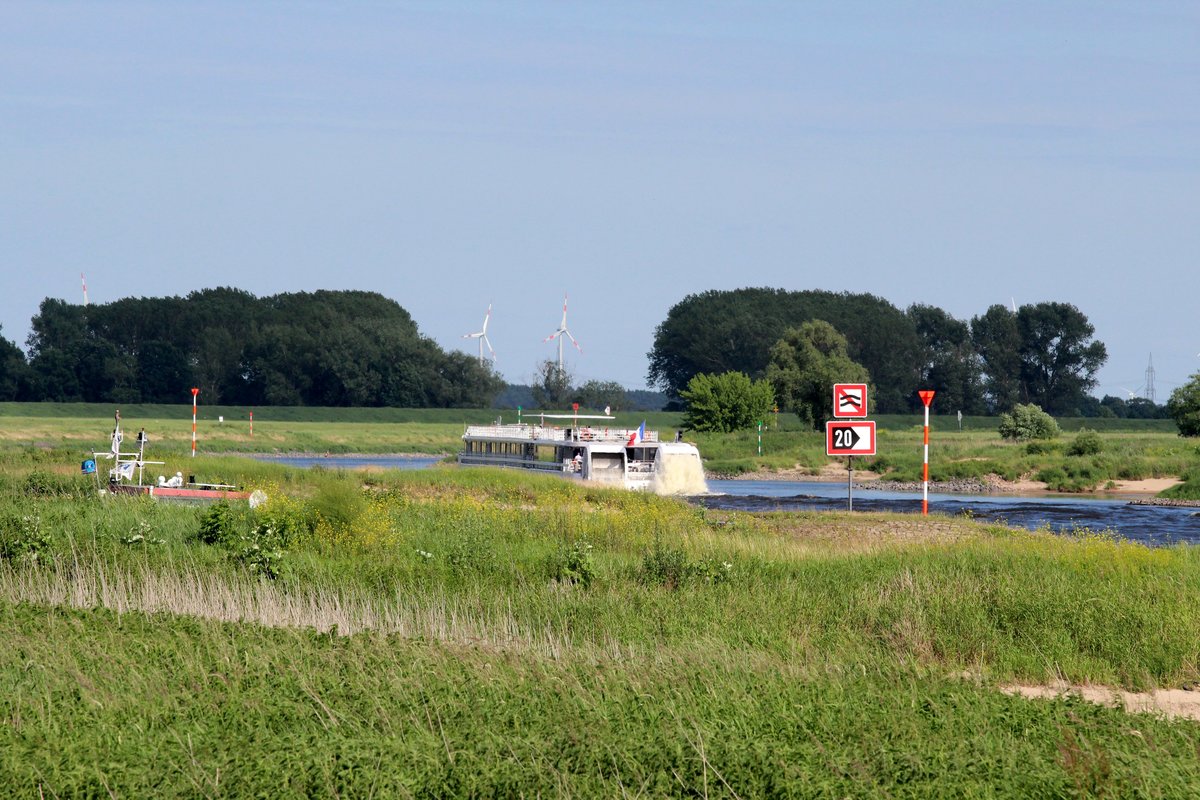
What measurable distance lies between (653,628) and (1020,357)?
13968cm

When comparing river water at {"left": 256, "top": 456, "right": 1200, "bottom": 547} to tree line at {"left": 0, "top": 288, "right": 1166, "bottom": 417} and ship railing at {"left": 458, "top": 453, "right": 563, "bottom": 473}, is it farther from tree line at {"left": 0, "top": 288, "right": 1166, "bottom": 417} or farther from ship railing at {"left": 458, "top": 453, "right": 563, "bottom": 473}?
tree line at {"left": 0, "top": 288, "right": 1166, "bottom": 417}

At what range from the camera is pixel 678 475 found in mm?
54031

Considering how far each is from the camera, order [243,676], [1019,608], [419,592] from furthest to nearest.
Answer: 1. [419,592]
2. [1019,608]
3. [243,676]

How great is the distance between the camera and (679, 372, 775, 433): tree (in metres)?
93.3

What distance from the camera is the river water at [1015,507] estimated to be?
1471 inches

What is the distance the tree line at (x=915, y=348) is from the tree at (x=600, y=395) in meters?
6.47

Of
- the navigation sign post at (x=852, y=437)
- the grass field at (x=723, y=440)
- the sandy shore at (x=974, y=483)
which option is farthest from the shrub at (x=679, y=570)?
the sandy shore at (x=974, y=483)

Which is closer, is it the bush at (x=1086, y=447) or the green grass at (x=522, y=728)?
the green grass at (x=522, y=728)

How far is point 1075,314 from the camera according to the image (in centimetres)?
14325

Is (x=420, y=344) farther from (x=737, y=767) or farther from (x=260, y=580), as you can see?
(x=737, y=767)

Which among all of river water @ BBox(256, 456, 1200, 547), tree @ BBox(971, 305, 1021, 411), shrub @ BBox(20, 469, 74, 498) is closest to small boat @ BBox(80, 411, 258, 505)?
shrub @ BBox(20, 469, 74, 498)

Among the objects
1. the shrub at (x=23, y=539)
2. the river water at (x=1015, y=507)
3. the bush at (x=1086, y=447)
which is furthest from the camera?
the bush at (x=1086, y=447)

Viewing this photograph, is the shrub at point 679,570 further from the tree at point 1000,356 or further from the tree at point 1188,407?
the tree at point 1000,356

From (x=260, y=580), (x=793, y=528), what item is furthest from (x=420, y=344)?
(x=260, y=580)
